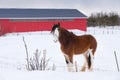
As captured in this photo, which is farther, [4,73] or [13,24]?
[13,24]

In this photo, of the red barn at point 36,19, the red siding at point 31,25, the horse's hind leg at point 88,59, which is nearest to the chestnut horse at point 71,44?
the horse's hind leg at point 88,59

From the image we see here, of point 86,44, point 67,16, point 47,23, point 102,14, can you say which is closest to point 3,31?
point 47,23

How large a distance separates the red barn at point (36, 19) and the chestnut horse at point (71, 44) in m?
40.3

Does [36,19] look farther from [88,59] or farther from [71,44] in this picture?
[71,44]

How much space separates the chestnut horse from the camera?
6.82m

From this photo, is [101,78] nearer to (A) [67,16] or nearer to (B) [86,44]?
(B) [86,44]

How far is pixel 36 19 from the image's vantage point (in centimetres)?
5088

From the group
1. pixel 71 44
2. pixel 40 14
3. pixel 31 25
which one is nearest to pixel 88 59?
pixel 71 44

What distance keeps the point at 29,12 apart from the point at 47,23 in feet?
17.7

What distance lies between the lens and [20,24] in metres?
49.2

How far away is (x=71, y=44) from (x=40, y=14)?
154ft

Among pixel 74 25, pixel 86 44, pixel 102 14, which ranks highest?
pixel 86 44

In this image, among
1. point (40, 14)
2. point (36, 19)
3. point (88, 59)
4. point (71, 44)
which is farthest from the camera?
point (40, 14)

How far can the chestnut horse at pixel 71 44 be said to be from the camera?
269 inches
